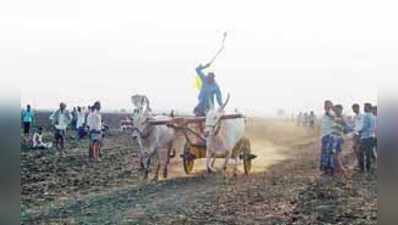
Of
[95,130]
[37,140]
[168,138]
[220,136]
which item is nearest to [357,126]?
[220,136]

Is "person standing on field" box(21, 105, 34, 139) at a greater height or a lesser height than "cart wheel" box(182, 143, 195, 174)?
greater

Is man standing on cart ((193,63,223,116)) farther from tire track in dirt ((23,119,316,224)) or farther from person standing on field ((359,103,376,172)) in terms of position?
person standing on field ((359,103,376,172))

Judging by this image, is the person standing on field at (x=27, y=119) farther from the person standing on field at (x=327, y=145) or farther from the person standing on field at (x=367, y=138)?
the person standing on field at (x=367, y=138)

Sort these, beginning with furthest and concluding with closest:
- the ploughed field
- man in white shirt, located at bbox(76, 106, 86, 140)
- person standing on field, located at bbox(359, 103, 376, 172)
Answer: man in white shirt, located at bbox(76, 106, 86, 140) → the ploughed field → person standing on field, located at bbox(359, 103, 376, 172)

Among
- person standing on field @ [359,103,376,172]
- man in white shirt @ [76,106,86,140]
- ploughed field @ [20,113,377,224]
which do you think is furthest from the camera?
man in white shirt @ [76,106,86,140]

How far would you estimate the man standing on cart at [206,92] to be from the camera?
412cm

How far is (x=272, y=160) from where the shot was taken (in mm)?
4180

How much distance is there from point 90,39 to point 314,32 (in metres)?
1.26

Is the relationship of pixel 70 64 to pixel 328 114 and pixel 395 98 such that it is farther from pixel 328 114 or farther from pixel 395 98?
pixel 395 98

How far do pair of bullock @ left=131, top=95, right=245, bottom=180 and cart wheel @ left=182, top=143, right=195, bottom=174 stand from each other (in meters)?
0.05

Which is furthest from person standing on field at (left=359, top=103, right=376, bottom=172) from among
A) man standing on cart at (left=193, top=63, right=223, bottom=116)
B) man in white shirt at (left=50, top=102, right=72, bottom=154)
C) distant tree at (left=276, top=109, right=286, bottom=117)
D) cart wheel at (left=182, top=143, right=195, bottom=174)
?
man in white shirt at (left=50, top=102, right=72, bottom=154)

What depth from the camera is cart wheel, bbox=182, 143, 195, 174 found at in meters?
4.27

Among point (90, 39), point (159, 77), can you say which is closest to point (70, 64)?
point (90, 39)

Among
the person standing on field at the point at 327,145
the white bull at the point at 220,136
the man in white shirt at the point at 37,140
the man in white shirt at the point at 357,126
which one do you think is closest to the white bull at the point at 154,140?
the white bull at the point at 220,136
